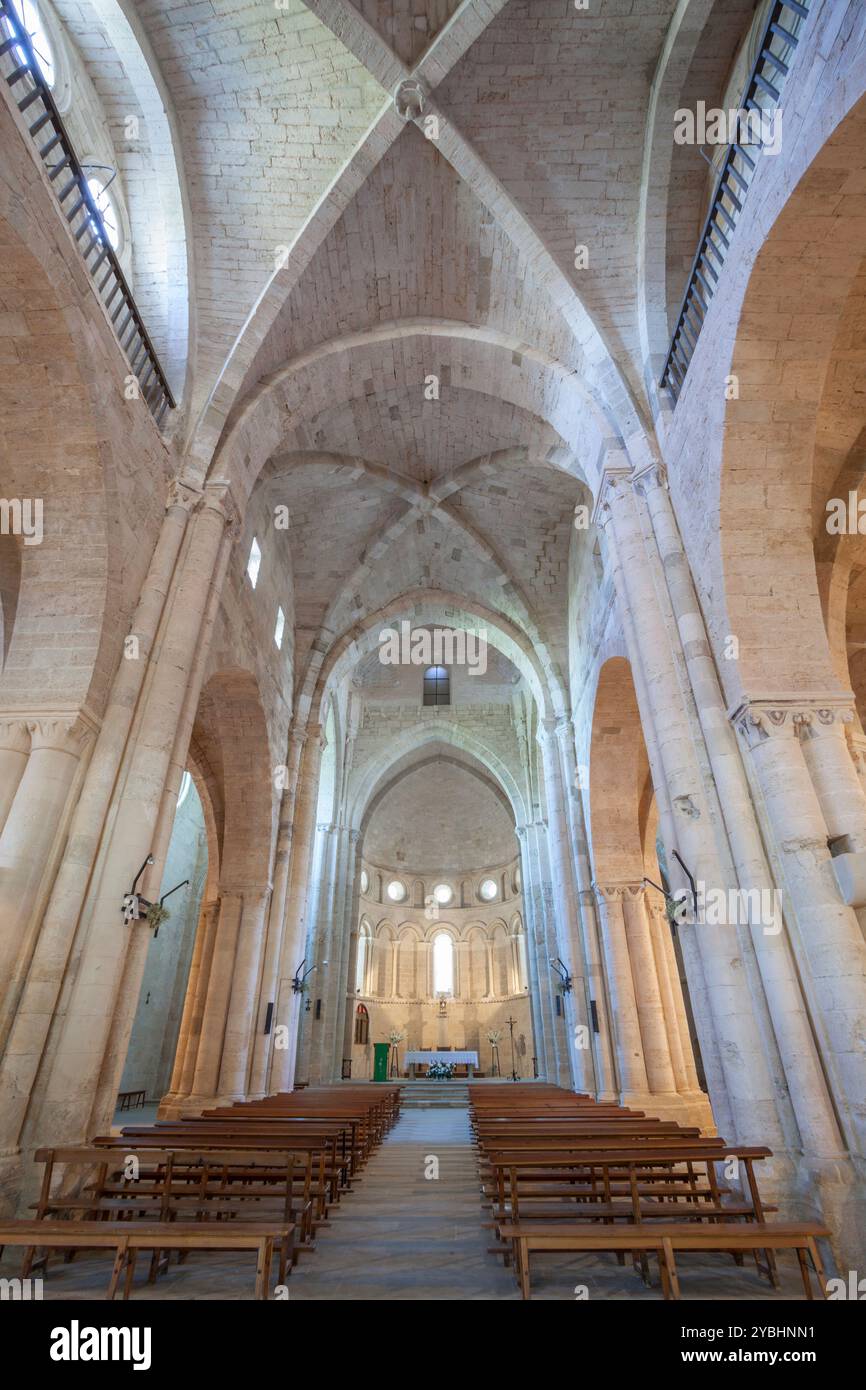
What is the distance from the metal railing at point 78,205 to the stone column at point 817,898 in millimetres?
9189

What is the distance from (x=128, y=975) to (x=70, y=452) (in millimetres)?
6239

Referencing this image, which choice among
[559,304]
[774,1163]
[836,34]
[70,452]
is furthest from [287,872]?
[836,34]

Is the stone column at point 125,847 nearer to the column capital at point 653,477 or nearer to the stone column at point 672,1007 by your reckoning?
the column capital at point 653,477

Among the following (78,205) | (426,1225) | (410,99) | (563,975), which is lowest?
(426,1225)

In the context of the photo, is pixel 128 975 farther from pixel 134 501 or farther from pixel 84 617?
pixel 134 501

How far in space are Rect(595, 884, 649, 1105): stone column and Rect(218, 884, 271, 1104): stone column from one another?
24.6 ft

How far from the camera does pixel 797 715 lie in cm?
710

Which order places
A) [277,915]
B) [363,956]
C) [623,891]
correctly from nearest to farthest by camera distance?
[623,891] < [277,915] < [363,956]

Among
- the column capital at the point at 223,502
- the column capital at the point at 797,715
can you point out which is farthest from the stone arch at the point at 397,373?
the column capital at the point at 797,715

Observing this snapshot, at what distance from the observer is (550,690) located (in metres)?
18.5

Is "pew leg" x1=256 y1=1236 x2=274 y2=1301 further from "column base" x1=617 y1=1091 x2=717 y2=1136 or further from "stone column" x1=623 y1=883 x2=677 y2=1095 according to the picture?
"stone column" x1=623 y1=883 x2=677 y2=1095

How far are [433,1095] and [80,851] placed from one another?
19.4m

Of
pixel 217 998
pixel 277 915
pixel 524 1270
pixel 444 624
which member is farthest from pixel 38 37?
pixel 217 998

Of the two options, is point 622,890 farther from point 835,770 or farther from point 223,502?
point 223,502
